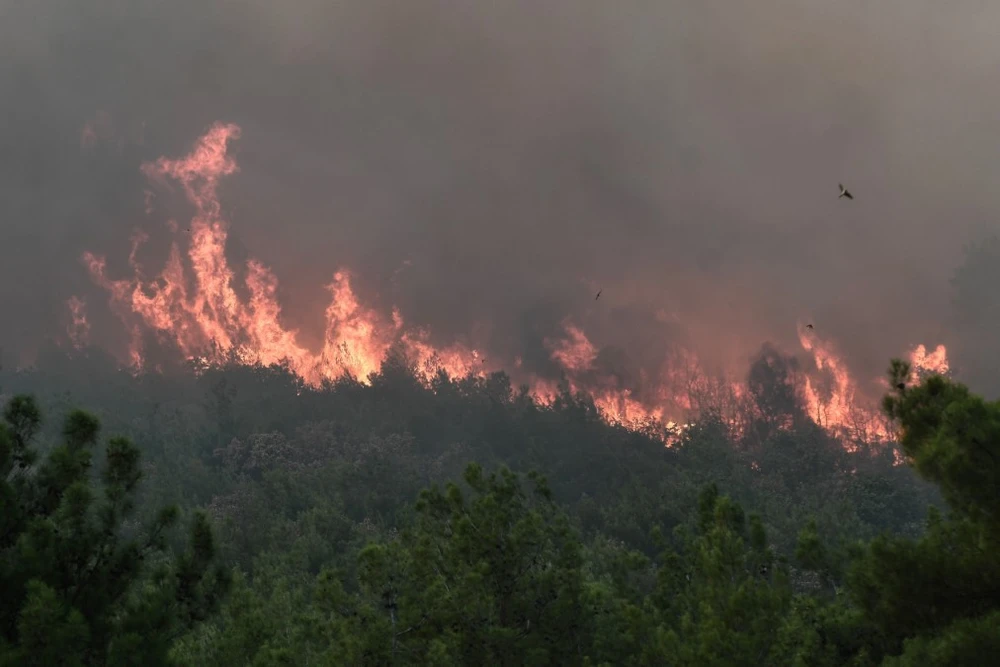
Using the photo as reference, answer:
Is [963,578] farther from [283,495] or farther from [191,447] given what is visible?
[191,447]

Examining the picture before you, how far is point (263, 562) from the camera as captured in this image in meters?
80.3

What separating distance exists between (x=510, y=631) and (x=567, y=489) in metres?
128

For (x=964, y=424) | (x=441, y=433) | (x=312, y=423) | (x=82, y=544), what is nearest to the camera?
(x=964, y=424)

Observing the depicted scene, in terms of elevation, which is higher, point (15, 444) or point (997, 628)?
point (997, 628)

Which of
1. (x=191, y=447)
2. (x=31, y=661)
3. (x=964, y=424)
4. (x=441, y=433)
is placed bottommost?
(x=31, y=661)

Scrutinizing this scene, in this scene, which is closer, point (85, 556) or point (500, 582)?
point (85, 556)

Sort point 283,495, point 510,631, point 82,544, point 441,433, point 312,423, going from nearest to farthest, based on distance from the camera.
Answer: point 82,544, point 510,631, point 283,495, point 312,423, point 441,433

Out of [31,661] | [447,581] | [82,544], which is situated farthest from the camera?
[447,581]

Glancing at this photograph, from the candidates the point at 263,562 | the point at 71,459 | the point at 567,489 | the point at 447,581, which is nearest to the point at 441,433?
the point at 567,489

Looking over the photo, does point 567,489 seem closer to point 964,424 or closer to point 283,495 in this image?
point 283,495

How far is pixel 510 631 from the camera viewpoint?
2375cm

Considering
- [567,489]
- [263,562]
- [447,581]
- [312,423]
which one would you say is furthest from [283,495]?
[447,581]

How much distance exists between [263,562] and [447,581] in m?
59.1

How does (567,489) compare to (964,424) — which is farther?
(567,489)
